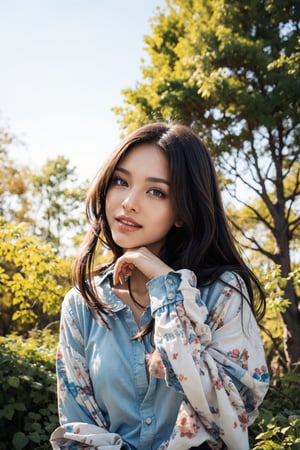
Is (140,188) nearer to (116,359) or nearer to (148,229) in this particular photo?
(148,229)

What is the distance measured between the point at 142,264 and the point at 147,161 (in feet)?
1.25

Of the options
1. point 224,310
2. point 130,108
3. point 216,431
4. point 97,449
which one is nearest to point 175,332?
point 224,310

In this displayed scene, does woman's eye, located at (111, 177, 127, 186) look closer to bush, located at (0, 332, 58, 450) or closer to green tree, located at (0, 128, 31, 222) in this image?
bush, located at (0, 332, 58, 450)

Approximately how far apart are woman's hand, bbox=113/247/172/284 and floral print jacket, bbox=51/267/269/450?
44 millimetres

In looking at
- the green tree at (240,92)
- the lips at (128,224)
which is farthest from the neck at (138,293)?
the green tree at (240,92)

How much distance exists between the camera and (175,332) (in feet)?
5.13

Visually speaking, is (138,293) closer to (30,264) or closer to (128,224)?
(128,224)

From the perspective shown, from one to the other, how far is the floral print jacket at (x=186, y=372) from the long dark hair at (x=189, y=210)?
0.33ft

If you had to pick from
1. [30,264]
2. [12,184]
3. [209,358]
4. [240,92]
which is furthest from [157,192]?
[12,184]

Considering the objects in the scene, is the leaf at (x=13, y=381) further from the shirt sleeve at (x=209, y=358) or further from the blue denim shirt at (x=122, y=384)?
the shirt sleeve at (x=209, y=358)

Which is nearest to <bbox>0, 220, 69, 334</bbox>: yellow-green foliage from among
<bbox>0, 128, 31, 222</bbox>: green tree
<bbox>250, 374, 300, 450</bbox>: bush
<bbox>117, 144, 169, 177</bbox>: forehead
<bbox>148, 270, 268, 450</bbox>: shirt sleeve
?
<bbox>250, 374, 300, 450</bbox>: bush

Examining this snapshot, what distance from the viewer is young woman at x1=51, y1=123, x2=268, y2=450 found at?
62.8 inches

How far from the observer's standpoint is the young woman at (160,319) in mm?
1595

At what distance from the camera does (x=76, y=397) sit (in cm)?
188
